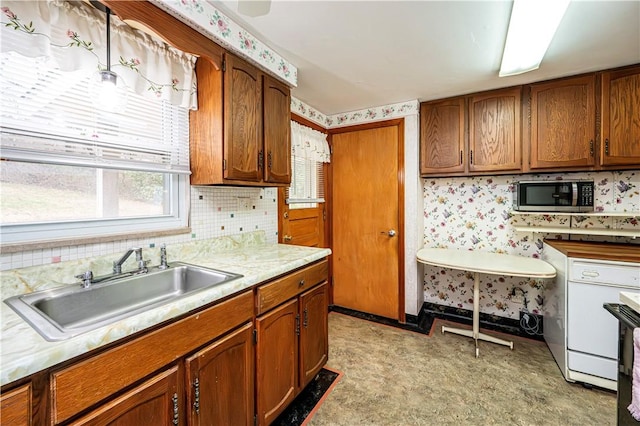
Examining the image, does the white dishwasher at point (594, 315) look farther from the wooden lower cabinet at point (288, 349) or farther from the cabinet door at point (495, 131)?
the wooden lower cabinet at point (288, 349)

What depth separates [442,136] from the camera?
262 centimetres

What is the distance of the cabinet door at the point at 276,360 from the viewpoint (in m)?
1.37

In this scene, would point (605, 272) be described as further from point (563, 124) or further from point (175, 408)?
point (175, 408)

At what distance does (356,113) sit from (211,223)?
2039 millimetres

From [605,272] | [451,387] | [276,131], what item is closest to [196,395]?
[276,131]

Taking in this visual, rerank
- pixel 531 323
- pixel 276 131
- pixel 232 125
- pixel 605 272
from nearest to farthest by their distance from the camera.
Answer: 1. pixel 232 125
2. pixel 605 272
3. pixel 276 131
4. pixel 531 323

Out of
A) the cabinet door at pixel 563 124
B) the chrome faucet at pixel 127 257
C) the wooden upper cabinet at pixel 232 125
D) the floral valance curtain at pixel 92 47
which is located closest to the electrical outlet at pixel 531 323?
the cabinet door at pixel 563 124

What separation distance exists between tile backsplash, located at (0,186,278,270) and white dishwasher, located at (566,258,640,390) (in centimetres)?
227

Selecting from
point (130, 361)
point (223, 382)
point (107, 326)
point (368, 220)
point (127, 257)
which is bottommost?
point (223, 382)

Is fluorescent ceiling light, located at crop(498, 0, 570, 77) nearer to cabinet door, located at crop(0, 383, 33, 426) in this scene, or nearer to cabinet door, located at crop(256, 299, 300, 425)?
cabinet door, located at crop(256, 299, 300, 425)

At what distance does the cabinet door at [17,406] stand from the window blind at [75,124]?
0.88 m

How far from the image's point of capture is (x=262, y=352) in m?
1.38

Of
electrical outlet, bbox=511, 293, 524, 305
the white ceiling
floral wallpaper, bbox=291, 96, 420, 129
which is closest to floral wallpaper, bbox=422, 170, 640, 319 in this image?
electrical outlet, bbox=511, 293, 524, 305

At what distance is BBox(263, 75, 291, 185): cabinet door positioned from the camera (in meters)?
1.80
